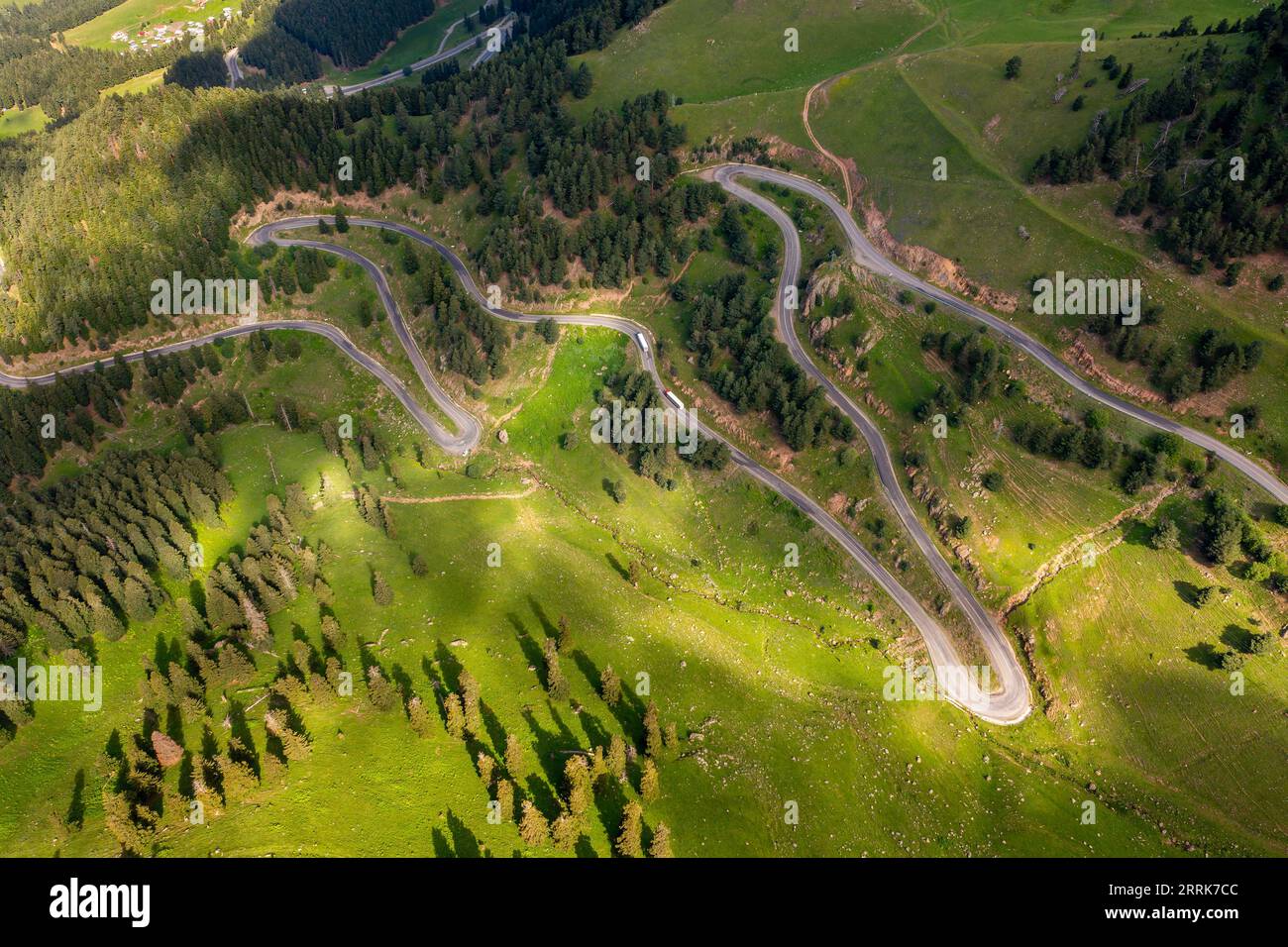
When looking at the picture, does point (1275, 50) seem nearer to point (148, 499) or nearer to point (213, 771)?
point (213, 771)

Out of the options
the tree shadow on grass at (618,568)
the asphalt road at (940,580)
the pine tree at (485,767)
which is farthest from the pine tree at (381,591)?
the asphalt road at (940,580)

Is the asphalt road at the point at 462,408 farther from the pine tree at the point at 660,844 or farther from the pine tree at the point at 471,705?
the pine tree at the point at 471,705

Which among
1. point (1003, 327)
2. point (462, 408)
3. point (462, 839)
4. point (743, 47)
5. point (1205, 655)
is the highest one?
point (743, 47)

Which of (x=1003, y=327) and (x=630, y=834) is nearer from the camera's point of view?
(x=630, y=834)

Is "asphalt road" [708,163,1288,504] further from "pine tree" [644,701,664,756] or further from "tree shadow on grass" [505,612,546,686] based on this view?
"tree shadow on grass" [505,612,546,686]

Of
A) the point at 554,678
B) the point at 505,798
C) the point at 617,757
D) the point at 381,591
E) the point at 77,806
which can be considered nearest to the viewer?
the point at 77,806

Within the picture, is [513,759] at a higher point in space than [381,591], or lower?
lower

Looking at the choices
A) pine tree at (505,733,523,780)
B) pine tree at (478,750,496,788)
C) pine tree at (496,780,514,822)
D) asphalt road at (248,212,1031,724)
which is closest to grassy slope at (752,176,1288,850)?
asphalt road at (248,212,1031,724)

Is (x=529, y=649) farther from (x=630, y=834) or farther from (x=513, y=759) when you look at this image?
(x=630, y=834)

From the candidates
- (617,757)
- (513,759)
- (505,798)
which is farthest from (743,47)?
(505,798)
